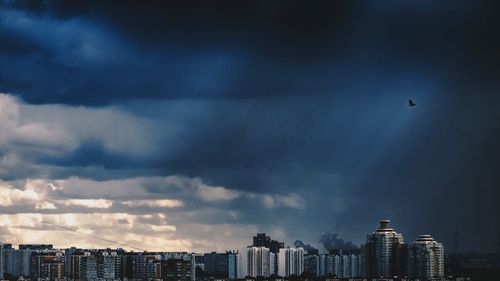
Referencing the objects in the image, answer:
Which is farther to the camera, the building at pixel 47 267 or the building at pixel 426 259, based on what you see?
the building at pixel 47 267

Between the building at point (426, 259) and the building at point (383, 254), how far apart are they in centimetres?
195

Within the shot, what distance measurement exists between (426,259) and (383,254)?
383 inches

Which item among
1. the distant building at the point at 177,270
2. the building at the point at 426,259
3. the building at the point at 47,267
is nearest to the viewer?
the building at the point at 426,259

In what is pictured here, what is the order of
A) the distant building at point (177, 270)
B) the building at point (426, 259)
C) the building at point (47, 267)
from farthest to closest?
the building at point (47, 267) → the distant building at point (177, 270) → the building at point (426, 259)

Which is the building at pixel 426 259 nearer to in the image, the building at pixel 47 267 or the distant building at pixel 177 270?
the distant building at pixel 177 270

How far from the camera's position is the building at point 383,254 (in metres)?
189

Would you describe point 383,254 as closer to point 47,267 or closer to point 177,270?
point 177,270

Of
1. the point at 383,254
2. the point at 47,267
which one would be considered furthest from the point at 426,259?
the point at 47,267

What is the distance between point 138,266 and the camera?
195 meters

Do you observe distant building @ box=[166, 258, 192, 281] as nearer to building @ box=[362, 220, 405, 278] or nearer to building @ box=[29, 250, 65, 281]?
building @ box=[29, 250, 65, 281]

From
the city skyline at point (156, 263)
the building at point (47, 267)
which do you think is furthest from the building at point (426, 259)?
the building at point (47, 267)

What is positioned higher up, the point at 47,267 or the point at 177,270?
the point at 47,267

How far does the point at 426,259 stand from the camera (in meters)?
185

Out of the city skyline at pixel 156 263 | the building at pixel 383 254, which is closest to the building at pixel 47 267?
the city skyline at pixel 156 263
